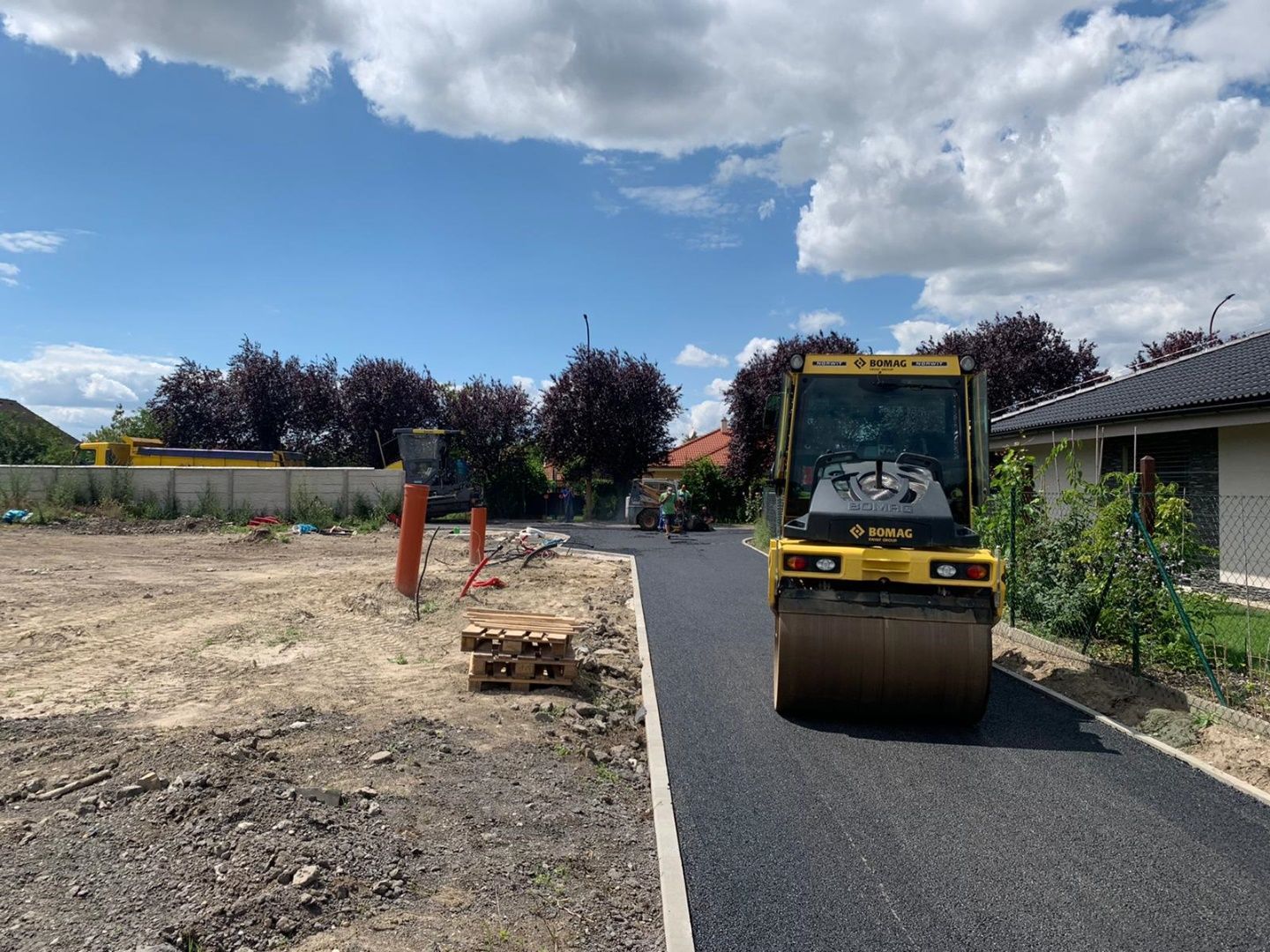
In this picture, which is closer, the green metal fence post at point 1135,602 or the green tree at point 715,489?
the green metal fence post at point 1135,602

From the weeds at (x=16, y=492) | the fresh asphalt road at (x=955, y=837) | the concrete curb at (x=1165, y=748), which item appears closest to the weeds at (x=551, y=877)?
the fresh asphalt road at (x=955, y=837)

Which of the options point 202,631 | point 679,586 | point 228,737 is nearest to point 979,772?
point 228,737

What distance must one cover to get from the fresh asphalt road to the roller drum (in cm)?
24

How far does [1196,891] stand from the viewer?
169 inches

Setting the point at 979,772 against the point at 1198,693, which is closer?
the point at 979,772

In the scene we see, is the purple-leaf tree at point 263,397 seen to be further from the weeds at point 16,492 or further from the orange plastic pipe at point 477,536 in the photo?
the orange plastic pipe at point 477,536

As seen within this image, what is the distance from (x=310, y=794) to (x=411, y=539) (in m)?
7.61

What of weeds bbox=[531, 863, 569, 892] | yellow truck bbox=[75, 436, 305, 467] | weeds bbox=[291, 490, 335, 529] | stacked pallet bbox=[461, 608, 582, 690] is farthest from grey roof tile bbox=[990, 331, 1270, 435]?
yellow truck bbox=[75, 436, 305, 467]

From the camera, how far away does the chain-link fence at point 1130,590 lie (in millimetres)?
Answer: 7750

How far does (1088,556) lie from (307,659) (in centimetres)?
771

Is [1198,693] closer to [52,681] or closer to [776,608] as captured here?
[776,608]

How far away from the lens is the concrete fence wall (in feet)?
92.4

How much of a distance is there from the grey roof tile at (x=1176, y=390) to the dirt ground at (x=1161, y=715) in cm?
526

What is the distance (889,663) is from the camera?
258 inches
